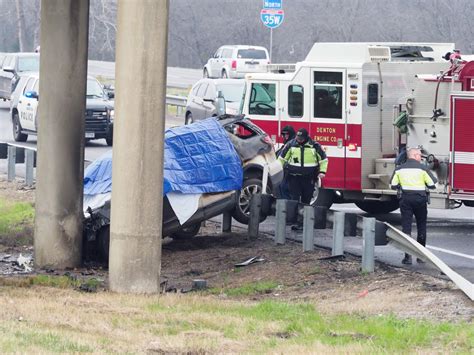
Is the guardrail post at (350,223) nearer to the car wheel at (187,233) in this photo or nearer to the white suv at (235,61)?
the car wheel at (187,233)

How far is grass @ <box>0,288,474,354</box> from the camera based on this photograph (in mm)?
9695

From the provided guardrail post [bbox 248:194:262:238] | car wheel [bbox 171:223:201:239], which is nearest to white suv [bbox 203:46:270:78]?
car wheel [bbox 171:223:201:239]

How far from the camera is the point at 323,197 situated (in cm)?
2083

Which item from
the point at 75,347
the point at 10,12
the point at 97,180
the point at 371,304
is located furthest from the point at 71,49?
the point at 10,12

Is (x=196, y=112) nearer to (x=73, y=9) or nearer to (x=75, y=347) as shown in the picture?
(x=73, y=9)

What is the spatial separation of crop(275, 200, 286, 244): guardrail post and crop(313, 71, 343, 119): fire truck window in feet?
10.9

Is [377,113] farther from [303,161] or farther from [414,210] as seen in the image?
[414,210]

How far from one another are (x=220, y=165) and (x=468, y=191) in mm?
3827

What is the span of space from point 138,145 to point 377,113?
7.26 metres

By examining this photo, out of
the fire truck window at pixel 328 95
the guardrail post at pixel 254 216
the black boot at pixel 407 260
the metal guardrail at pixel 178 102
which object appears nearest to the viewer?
the black boot at pixel 407 260

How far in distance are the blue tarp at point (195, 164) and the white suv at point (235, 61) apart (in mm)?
30055

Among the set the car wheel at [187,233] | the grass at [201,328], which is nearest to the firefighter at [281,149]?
the car wheel at [187,233]

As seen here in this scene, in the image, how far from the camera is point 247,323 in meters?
11.1

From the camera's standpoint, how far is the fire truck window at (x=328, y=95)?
20.2 m
